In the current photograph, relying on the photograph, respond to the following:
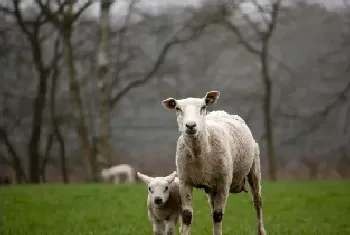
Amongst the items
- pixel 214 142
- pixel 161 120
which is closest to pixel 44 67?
pixel 161 120

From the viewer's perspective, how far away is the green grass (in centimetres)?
1046

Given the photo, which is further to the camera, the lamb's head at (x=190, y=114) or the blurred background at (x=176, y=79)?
the blurred background at (x=176, y=79)

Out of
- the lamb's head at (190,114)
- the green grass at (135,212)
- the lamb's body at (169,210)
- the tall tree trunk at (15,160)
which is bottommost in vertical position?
the tall tree trunk at (15,160)

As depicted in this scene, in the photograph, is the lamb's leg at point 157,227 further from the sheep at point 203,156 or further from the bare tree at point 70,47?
the bare tree at point 70,47

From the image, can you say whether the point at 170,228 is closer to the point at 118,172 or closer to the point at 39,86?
the point at 118,172

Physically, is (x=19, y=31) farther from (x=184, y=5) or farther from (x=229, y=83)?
(x=229, y=83)

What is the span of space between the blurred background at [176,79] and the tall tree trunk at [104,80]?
5.31 ft

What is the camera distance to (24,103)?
111 ft

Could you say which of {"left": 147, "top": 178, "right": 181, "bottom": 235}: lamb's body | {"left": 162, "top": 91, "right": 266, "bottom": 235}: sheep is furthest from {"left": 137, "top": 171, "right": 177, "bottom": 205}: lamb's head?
{"left": 162, "top": 91, "right": 266, "bottom": 235}: sheep

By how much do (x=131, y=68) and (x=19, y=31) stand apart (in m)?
6.10

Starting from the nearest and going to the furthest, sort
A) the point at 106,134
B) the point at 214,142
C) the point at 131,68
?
the point at 214,142 < the point at 106,134 < the point at 131,68

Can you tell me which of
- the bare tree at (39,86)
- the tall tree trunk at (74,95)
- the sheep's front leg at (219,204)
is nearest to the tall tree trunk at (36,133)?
the bare tree at (39,86)

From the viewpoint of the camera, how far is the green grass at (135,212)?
34.3ft

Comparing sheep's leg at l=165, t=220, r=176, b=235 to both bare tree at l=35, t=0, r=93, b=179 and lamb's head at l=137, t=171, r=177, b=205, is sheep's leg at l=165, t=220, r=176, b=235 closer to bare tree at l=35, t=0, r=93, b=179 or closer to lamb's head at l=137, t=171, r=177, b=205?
lamb's head at l=137, t=171, r=177, b=205
